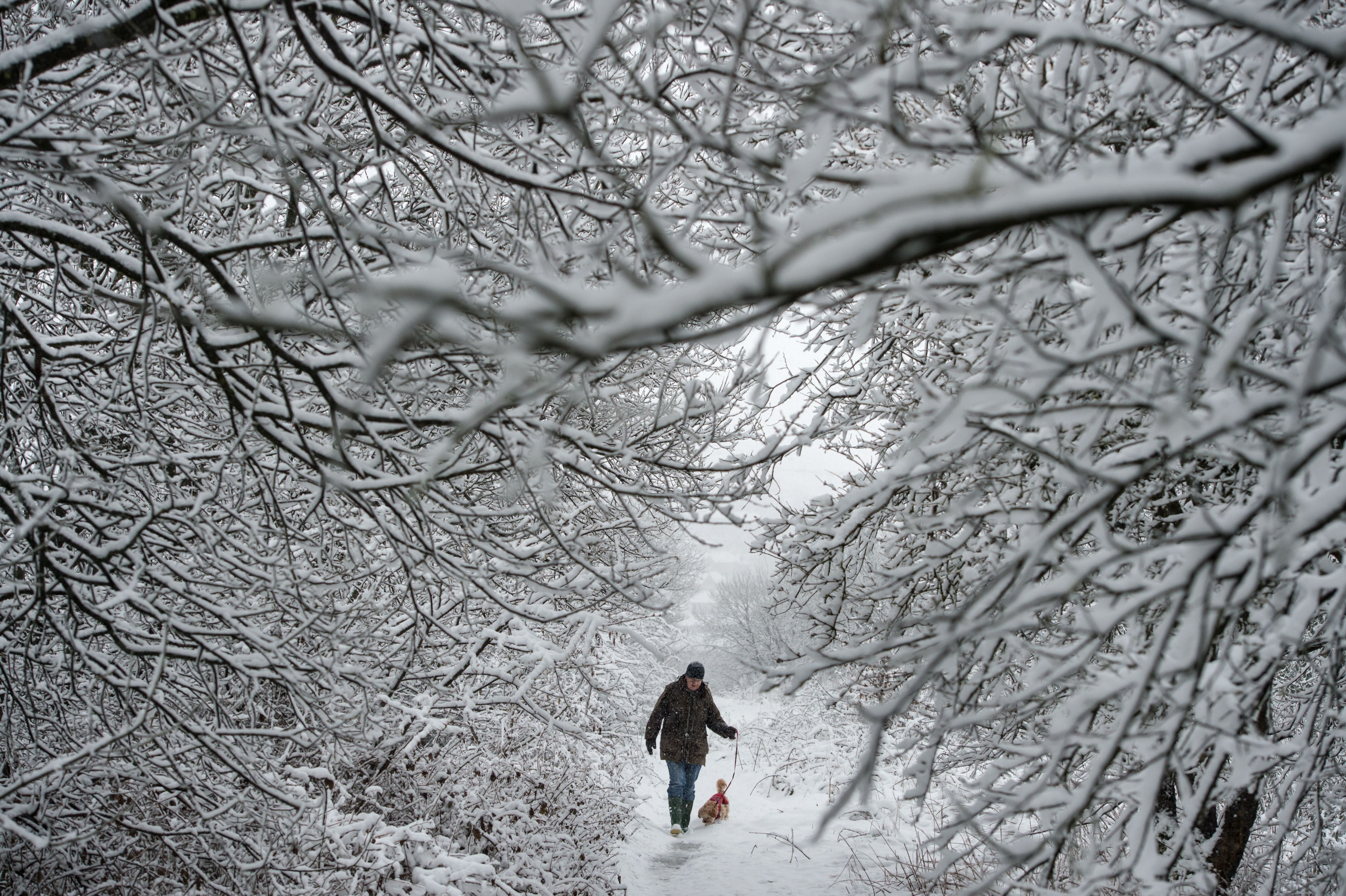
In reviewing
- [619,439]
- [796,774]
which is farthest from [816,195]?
[796,774]

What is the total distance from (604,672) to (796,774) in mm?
5428

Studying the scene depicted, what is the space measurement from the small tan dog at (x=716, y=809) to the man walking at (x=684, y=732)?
0.31 meters

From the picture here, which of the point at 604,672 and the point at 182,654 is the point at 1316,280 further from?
the point at 604,672

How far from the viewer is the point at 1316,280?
154 cm

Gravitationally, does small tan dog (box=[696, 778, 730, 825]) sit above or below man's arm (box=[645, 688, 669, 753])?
below

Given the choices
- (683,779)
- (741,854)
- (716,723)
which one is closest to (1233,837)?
(741,854)

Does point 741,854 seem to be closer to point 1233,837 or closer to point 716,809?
point 716,809

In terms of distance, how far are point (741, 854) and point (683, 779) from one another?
102 cm

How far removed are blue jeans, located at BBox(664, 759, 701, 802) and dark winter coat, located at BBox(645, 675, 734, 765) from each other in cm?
8

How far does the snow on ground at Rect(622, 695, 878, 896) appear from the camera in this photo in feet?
18.4

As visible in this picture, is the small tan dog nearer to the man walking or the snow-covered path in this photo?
the snow-covered path

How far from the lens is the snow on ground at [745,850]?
561 centimetres

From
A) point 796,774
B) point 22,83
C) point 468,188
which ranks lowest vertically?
point 796,774

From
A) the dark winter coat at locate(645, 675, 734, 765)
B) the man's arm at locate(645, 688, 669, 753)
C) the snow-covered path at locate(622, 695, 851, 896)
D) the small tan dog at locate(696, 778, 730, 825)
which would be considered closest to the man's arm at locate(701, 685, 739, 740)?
the dark winter coat at locate(645, 675, 734, 765)
